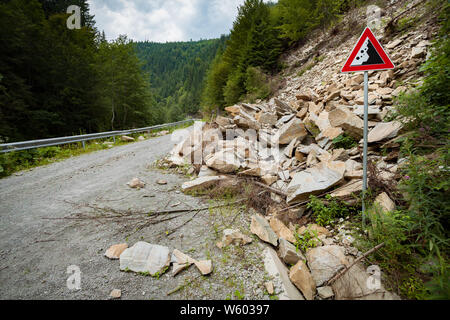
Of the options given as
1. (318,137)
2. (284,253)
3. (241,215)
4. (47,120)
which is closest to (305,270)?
(284,253)

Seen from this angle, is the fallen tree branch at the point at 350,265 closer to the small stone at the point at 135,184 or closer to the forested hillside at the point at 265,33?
the small stone at the point at 135,184

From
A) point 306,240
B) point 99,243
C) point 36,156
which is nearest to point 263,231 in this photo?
point 306,240

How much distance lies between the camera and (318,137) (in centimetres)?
502

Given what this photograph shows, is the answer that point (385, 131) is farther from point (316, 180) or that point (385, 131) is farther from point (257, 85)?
point (257, 85)

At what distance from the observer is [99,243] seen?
8.61 ft

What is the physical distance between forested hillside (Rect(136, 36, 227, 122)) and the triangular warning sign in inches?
841

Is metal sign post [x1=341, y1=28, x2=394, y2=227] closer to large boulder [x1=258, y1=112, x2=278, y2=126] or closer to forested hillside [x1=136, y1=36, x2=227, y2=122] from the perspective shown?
large boulder [x1=258, y1=112, x2=278, y2=126]

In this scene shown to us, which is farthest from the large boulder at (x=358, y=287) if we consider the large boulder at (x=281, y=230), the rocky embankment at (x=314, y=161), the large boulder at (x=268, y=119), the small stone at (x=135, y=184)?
the large boulder at (x=268, y=119)

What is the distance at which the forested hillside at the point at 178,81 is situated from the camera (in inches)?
2095

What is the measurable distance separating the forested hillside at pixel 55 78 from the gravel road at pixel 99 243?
646cm

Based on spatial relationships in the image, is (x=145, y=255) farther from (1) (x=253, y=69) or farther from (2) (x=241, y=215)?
(1) (x=253, y=69)

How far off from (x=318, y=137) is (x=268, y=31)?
20.0 metres

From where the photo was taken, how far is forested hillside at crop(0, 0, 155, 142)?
1134 centimetres
